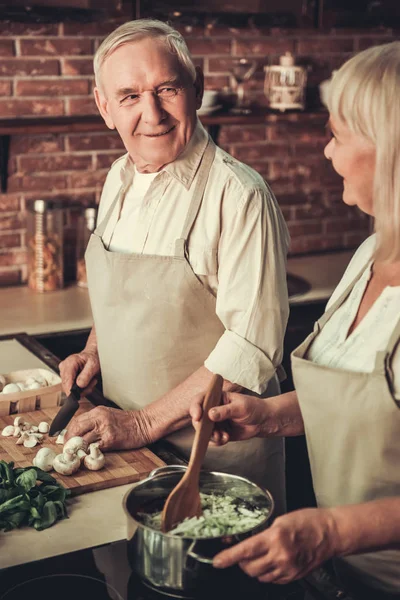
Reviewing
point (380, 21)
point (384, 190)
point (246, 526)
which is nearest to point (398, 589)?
point (246, 526)

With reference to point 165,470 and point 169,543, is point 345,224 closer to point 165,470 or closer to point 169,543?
point 165,470

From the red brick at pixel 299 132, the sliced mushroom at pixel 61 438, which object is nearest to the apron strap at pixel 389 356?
the sliced mushroom at pixel 61 438

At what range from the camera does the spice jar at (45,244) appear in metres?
3.25

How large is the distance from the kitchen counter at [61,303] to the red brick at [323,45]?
3.01 ft

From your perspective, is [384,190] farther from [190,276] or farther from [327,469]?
[190,276]

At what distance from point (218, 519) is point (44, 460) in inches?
20.8

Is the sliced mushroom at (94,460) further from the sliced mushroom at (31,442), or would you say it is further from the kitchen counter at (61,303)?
the kitchen counter at (61,303)

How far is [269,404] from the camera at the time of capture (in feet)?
5.48

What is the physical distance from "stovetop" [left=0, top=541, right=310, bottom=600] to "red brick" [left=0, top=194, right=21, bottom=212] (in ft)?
6.70

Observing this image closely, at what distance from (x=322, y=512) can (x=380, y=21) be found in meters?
3.06

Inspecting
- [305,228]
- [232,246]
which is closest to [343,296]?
[232,246]

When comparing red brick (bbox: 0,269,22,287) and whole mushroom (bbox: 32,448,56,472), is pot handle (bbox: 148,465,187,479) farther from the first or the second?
red brick (bbox: 0,269,22,287)

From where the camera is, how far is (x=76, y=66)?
3.24 m

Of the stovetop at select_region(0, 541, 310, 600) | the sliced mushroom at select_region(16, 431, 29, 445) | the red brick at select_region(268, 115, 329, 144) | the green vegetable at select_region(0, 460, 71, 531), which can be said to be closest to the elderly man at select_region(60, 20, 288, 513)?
the sliced mushroom at select_region(16, 431, 29, 445)
